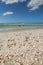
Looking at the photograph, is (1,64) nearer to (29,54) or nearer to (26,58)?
(26,58)

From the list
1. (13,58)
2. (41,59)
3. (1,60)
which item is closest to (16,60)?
(13,58)

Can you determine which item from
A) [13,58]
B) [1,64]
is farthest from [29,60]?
[1,64]

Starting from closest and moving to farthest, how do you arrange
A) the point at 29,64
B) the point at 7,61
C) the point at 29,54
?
the point at 29,64 < the point at 7,61 < the point at 29,54

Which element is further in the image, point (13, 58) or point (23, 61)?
point (13, 58)

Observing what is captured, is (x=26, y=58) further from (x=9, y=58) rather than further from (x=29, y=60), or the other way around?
(x=9, y=58)

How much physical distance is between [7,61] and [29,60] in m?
0.55

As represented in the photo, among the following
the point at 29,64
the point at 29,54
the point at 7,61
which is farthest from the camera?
the point at 29,54

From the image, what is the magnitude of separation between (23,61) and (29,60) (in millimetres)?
159

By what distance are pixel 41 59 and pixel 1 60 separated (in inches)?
39.8

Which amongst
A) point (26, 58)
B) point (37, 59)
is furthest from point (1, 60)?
point (37, 59)

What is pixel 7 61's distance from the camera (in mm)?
3119

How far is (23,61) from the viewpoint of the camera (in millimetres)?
3080

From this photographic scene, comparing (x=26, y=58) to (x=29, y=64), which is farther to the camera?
(x=26, y=58)

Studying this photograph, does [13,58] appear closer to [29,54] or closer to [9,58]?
[9,58]
